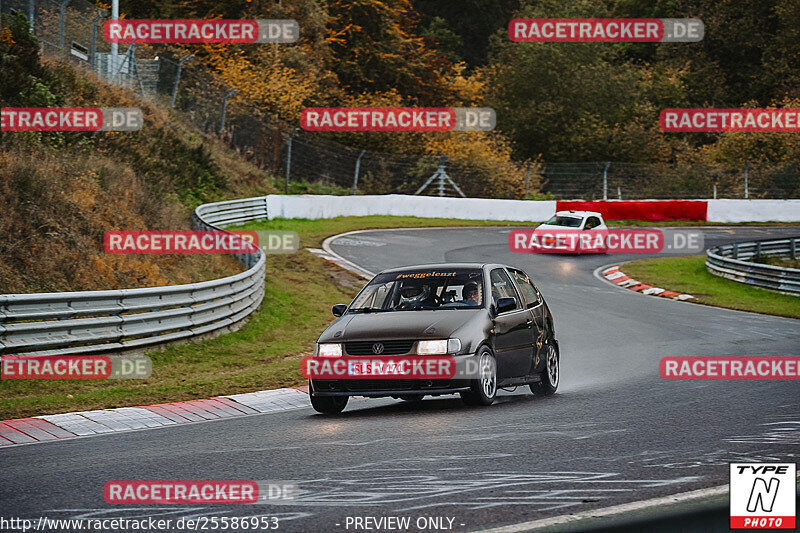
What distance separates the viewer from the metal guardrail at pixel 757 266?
2769 cm

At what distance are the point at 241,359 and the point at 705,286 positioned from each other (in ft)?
54.4

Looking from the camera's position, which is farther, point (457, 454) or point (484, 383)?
point (484, 383)

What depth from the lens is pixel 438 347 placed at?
10102 mm

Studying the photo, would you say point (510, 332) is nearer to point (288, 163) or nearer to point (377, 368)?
point (377, 368)

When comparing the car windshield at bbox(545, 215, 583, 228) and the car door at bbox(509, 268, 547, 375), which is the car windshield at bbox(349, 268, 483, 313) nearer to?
the car door at bbox(509, 268, 547, 375)

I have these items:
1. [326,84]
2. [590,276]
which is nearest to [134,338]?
[590,276]

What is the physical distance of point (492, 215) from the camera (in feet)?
145

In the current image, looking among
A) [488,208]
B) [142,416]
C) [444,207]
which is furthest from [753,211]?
[142,416]

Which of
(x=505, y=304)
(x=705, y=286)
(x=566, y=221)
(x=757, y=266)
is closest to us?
(x=505, y=304)

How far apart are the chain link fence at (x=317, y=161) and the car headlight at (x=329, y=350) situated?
23.7 meters

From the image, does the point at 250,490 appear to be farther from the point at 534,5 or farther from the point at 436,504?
the point at 534,5

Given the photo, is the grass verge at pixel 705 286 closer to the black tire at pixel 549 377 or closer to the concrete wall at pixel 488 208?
the concrete wall at pixel 488 208

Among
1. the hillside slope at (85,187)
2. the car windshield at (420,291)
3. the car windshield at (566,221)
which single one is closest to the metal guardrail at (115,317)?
the hillside slope at (85,187)

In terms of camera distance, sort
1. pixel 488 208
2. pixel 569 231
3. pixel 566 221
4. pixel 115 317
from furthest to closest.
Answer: pixel 488 208
pixel 566 221
pixel 569 231
pixel 115 317
